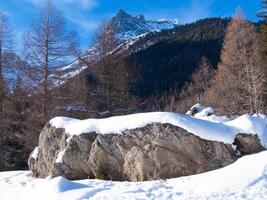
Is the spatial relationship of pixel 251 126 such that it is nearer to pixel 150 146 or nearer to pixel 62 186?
pixel 150 146

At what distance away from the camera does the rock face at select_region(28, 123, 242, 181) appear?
579 inches

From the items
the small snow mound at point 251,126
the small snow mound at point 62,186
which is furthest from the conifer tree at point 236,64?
the small snow mound at point 62,186

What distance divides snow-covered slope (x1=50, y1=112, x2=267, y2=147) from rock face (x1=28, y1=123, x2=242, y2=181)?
20 cm

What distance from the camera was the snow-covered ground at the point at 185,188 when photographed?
1134 cm

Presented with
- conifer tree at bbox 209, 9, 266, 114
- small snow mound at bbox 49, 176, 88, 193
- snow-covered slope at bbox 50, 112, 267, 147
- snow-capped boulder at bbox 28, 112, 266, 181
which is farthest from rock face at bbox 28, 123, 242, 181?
conifer tree at bbox 209, 9, 266, 114

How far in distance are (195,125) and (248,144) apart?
1.92 meters

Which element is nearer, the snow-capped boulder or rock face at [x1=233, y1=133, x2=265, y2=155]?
the snow-capped boulder

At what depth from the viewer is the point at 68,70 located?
26578 millimetres

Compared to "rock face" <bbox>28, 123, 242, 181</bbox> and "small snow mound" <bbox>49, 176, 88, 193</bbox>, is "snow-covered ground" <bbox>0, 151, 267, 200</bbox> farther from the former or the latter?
"rock face" <bbox>28, 123, 242, 181</bbox>

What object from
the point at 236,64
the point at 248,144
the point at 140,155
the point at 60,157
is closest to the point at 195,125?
the point at 248,144

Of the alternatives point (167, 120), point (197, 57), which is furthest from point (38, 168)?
point (197, 57)

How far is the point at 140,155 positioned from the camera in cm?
1530

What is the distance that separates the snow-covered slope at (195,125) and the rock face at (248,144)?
17 cm

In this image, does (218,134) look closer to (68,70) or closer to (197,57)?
(68,70)
